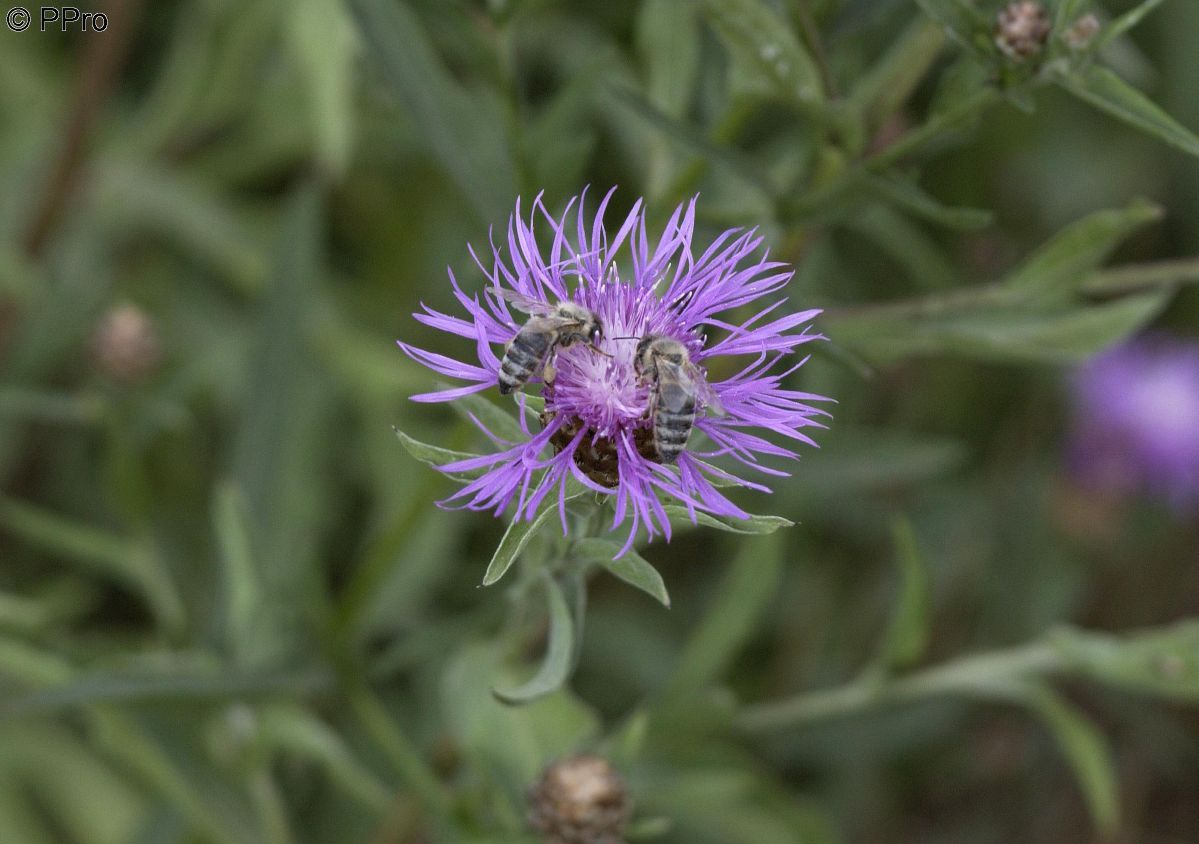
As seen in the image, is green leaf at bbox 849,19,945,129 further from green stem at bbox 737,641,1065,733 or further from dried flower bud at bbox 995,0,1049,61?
green stem at bbox 737,641,1065,733

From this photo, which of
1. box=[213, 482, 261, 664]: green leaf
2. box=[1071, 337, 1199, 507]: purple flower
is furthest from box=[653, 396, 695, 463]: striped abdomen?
box=[1071, 337, 1199, 507]: purple flower

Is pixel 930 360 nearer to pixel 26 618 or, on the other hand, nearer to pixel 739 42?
pixel 739 42

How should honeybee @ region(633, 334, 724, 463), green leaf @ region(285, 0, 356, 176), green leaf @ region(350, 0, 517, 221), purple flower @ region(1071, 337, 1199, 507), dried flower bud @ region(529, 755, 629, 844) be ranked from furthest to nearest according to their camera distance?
purple flower @ region(1071, 337, 1199, 507)
green leaf @ region(285, 0, 356, 176)
green leaf @ region(350, 0, 517, 221)
dried flower bud @ region(529, 755, 629, 844)
honeybee @ region(633, 334, 724, 463)

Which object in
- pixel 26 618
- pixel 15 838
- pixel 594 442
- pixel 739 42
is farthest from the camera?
pixel 15 838

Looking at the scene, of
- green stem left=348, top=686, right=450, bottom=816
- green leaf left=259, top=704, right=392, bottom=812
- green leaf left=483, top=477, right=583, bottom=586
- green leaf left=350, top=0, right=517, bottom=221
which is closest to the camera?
green leaf left=483, top=477, right=583, bottom=586

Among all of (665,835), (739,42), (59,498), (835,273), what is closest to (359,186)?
(59,498)

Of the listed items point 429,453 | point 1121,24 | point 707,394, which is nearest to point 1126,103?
point 1121,24
